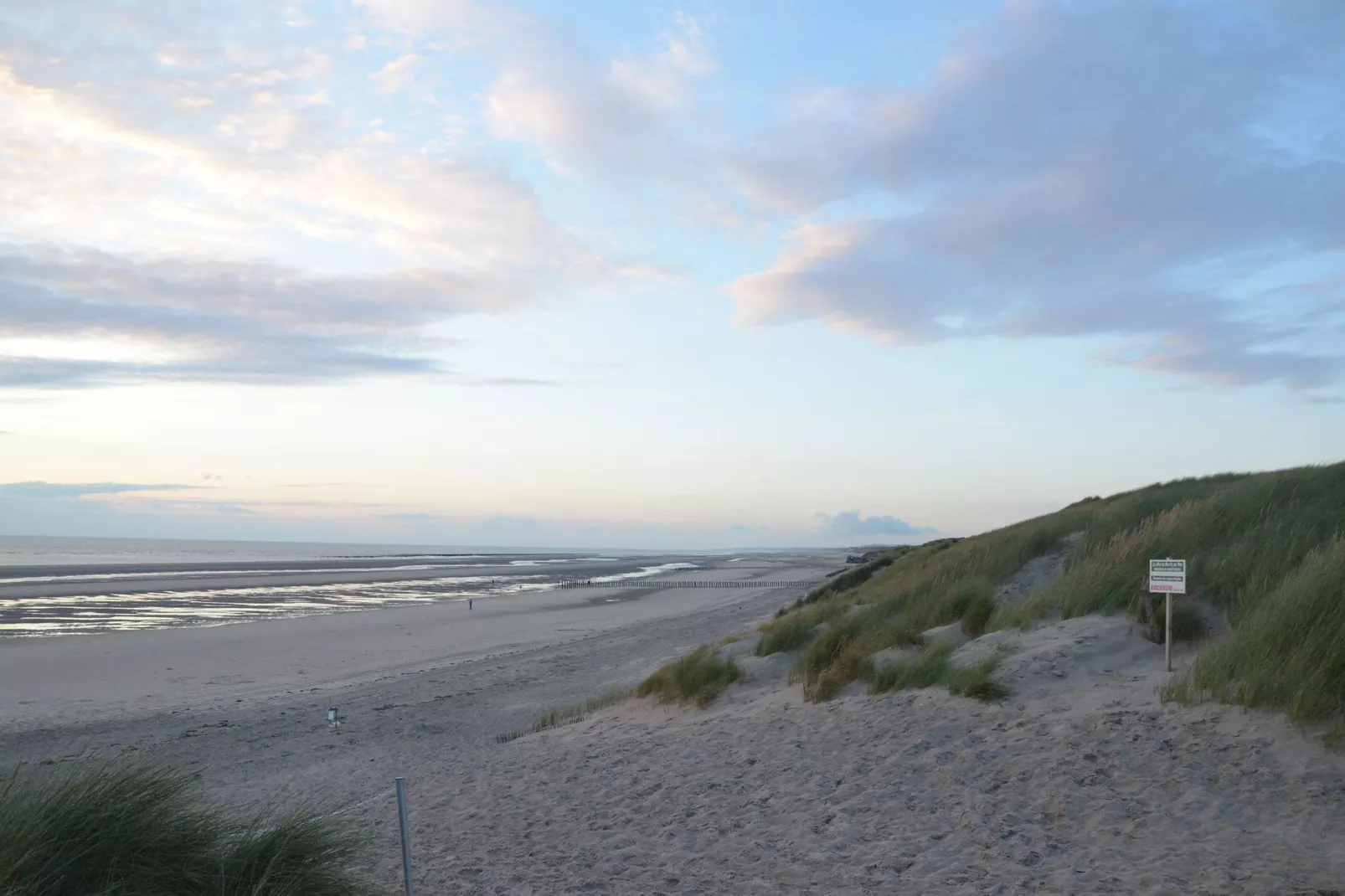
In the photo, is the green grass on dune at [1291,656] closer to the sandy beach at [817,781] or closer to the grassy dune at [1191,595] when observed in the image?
the grassy dune at [1191,595]

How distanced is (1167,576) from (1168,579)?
0.12 feet

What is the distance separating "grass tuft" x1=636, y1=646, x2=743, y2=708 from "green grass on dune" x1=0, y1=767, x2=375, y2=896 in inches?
290

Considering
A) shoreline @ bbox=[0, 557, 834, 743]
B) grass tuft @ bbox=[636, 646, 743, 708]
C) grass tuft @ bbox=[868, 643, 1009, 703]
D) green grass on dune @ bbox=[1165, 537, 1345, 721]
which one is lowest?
shoreline @ bbox=[0, 557, 834, 743]

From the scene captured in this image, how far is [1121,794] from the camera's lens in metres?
6.43

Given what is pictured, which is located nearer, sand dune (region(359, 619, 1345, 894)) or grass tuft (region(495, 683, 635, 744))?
sand dune (region(359, 619, 1345, 894))

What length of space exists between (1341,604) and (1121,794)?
→ 8.16 feet

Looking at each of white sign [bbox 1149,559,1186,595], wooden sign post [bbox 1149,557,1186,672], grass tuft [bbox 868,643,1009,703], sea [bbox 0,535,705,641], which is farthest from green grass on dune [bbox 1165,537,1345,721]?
sea [bbox 0,535,705,641]

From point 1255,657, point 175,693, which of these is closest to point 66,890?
point 1255,657

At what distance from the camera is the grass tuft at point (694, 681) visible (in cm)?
1237

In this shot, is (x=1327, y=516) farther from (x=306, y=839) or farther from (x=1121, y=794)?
(x=306, y=839)

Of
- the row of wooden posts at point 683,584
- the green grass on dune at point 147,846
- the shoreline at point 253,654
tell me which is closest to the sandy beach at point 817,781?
the green grass on dune at point 147,846

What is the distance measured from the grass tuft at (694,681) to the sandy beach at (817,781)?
261 millimetres

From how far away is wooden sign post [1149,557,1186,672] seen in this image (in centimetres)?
824

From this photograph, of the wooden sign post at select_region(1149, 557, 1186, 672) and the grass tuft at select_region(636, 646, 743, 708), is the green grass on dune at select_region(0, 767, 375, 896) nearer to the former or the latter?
the wooden sign post at select_region(1149, 557, 1186, 672)
